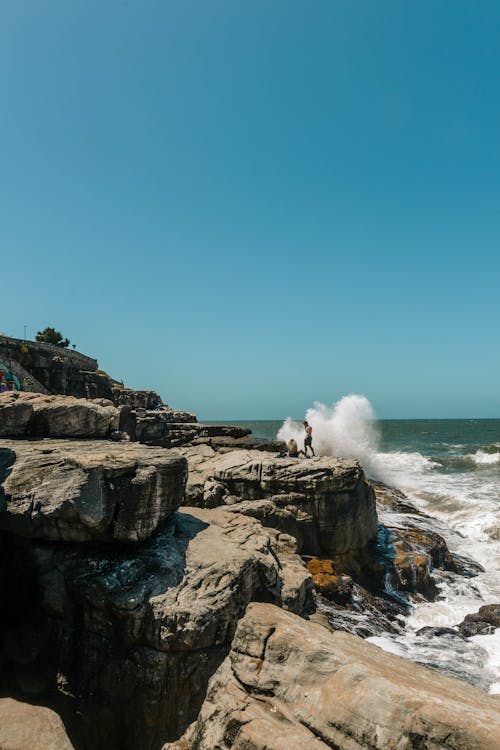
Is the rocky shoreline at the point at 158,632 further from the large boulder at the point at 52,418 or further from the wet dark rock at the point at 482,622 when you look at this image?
the wet dark rock at the point at 482,622

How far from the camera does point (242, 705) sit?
18.6 ft

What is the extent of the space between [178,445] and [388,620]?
1544cm

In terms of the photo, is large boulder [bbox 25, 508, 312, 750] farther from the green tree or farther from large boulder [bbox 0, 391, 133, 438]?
the green tree

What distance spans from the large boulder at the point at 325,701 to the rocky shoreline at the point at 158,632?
0.7 inches

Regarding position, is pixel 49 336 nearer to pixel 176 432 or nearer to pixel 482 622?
pixel 176 432

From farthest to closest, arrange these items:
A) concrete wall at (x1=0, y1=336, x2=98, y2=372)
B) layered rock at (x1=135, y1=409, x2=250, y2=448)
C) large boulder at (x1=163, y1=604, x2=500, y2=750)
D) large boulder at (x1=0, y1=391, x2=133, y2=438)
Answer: concrete wall at (x1=0, y1=336, x2=98, y2=372)
layered rock at (x1=135, y1=409, x2=250, y2=448)
large boulder at (x1=0, y1=391, x2=133, y2=438)
large boulder at (x1=163, y1=604, x2=500, y2=750)

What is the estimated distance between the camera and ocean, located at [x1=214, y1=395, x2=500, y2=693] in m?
13.3

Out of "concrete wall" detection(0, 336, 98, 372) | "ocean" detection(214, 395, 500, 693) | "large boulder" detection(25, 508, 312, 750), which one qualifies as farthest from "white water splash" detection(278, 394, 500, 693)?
"concrete wall" detection(0, 336, 98, 372)

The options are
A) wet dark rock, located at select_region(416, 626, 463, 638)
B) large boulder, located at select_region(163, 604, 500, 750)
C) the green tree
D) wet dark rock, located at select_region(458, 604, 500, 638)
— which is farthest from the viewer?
the green tree

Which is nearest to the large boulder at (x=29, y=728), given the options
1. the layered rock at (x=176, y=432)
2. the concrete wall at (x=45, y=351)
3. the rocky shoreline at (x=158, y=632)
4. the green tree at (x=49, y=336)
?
the rocky shoreline at (x=158, y=632)

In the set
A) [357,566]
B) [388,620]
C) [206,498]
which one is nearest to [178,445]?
[206,498]

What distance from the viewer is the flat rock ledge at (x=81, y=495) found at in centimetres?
818

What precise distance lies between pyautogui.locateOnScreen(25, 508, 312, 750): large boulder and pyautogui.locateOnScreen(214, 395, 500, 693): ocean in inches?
320

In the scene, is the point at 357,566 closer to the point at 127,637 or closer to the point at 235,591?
the point at 235,591
